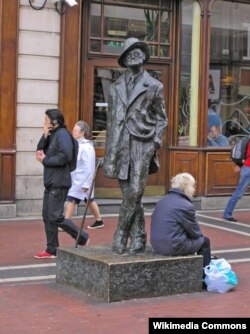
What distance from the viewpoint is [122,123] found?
680 centimetres

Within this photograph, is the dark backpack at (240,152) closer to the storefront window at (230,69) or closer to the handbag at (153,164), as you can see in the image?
the storefront window at (230,69)

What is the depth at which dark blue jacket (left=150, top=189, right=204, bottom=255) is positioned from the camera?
679cm

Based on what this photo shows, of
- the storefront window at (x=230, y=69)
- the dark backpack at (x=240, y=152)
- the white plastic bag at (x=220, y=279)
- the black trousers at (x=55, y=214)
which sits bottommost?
the white plastic bag at (x=220, y=279)

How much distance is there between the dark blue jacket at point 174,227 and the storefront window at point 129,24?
6274 millimetres

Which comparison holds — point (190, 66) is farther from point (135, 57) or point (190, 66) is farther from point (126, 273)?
point (126, 273)

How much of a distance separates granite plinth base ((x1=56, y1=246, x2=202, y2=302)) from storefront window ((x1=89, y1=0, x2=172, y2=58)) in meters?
6.38

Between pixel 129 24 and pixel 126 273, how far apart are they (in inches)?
297

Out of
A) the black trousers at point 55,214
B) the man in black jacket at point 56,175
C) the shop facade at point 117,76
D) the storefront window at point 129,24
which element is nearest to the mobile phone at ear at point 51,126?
the man in black jacket at point 56,175

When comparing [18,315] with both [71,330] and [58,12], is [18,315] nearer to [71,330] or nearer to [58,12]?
[71,330]

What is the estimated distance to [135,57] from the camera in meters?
6.86

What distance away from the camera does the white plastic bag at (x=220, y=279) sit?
22.6 ft

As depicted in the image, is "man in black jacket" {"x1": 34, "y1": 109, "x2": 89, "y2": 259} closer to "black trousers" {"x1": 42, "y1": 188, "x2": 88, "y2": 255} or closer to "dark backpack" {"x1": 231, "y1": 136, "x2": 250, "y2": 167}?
"black trousers" {"x1": 42, "y1": 188, "x2": 88, "y2": 255}

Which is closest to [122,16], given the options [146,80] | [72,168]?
[72,168]

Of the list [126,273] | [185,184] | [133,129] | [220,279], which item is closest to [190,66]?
[185,184]
